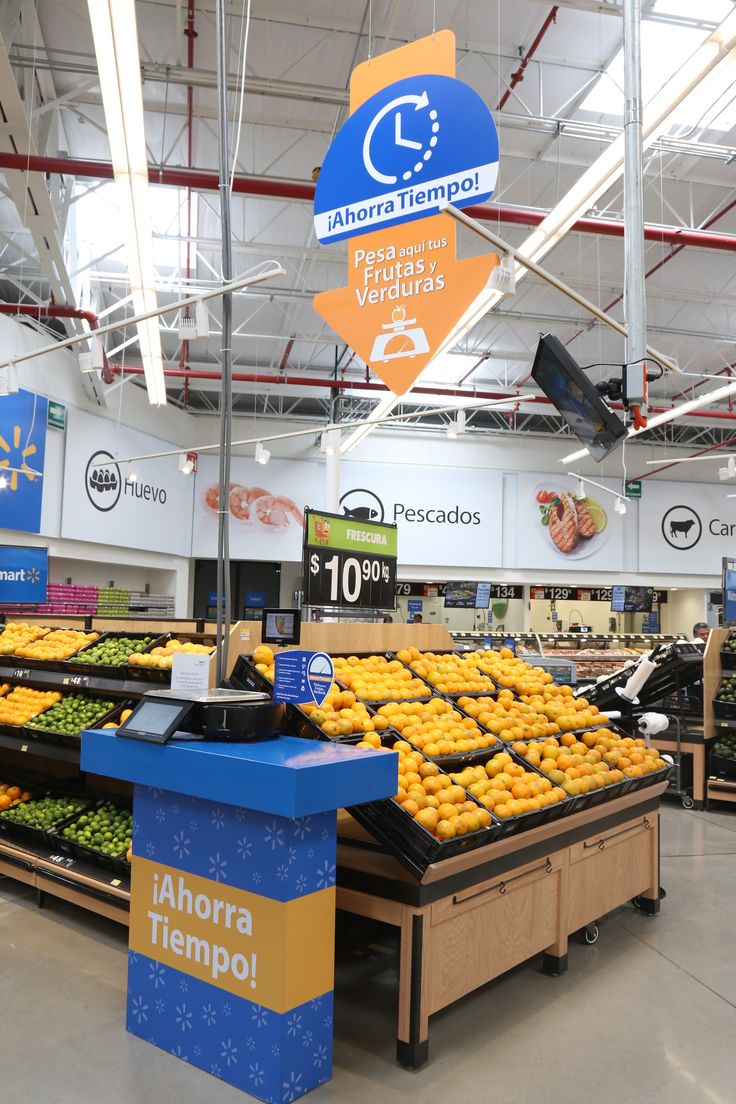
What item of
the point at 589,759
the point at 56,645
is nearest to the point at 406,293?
the point at 589,759

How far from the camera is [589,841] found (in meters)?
4.05

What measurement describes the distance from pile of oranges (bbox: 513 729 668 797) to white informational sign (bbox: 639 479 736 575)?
1497 centimetres

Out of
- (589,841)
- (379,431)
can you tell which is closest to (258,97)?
(589,841)

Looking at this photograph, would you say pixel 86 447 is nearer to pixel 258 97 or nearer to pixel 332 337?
pixel 332 337

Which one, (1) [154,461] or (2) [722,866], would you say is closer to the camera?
(2) [722,866]

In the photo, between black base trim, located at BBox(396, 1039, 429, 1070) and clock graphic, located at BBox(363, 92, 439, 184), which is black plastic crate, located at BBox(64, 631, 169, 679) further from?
clock graphic, located at BBox(363, 92, 439, 184)

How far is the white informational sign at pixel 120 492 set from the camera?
13.4 m

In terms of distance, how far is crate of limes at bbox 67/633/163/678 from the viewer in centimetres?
489

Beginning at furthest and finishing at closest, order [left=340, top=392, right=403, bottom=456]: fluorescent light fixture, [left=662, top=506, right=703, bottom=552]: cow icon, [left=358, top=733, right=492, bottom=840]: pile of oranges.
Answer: [left=662, top=506, right=703, bottom=552]: cow icon, [left=340, top=392, right=403, bottom=456]: fluorescent light fixture, [left=358, top=733, right=492, bottom=840]: pile of oranges

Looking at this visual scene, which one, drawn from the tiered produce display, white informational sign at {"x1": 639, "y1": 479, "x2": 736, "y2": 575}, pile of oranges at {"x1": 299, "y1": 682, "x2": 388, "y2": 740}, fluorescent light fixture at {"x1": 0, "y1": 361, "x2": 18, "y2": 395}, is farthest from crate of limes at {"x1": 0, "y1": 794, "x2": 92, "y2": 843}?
white informational sign at {"x1": 639, "y1": 479, "x2": 736, "y2": 575}

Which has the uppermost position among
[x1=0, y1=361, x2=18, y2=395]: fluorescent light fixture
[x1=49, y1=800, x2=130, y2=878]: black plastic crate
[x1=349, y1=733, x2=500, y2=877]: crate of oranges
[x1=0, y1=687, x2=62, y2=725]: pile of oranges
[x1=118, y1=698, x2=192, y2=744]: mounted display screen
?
[x1=0, y1=361, x2=18, y2=395]: fluorescent light fixture

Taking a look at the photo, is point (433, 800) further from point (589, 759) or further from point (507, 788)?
point (589, 759)

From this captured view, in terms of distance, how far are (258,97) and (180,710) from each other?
7.79m

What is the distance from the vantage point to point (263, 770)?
2709 millimetres
